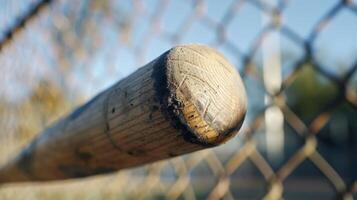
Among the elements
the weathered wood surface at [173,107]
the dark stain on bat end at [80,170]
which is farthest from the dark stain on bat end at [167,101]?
the dark stain on bat end at [80,170]

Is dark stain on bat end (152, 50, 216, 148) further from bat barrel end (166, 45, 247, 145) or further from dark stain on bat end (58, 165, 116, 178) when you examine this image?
dark stain on bat end (58, 165, 116, 178)

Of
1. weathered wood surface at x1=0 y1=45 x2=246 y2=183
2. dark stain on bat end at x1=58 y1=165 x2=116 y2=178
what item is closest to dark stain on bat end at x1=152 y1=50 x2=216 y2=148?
weathered wood surface at x1=0 y1=45 x2=246 y2=183

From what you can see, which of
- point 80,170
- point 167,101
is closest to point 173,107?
point 167,101

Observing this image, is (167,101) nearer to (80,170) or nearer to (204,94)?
(204,94)

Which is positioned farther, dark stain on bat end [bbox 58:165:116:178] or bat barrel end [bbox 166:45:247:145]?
dark stain on bat end [bbox 58:165:116:178]

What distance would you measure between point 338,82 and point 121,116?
337 mm

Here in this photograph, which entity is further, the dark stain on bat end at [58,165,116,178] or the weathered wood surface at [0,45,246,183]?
the dark stain on bat end at [58,165,116,178]

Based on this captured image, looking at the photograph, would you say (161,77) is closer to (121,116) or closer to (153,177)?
(121,116)

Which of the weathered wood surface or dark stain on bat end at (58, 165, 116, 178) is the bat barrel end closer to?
the weathered wood surface

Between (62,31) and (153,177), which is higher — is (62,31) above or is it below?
above

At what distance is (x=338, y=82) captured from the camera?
1.78 feet

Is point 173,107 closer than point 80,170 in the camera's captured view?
Yes

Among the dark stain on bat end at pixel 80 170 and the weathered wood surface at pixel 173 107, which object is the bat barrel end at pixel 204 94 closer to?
the weathered wood surface at pixel 173 107

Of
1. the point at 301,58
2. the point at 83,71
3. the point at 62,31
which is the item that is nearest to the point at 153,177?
the point at 83,71
